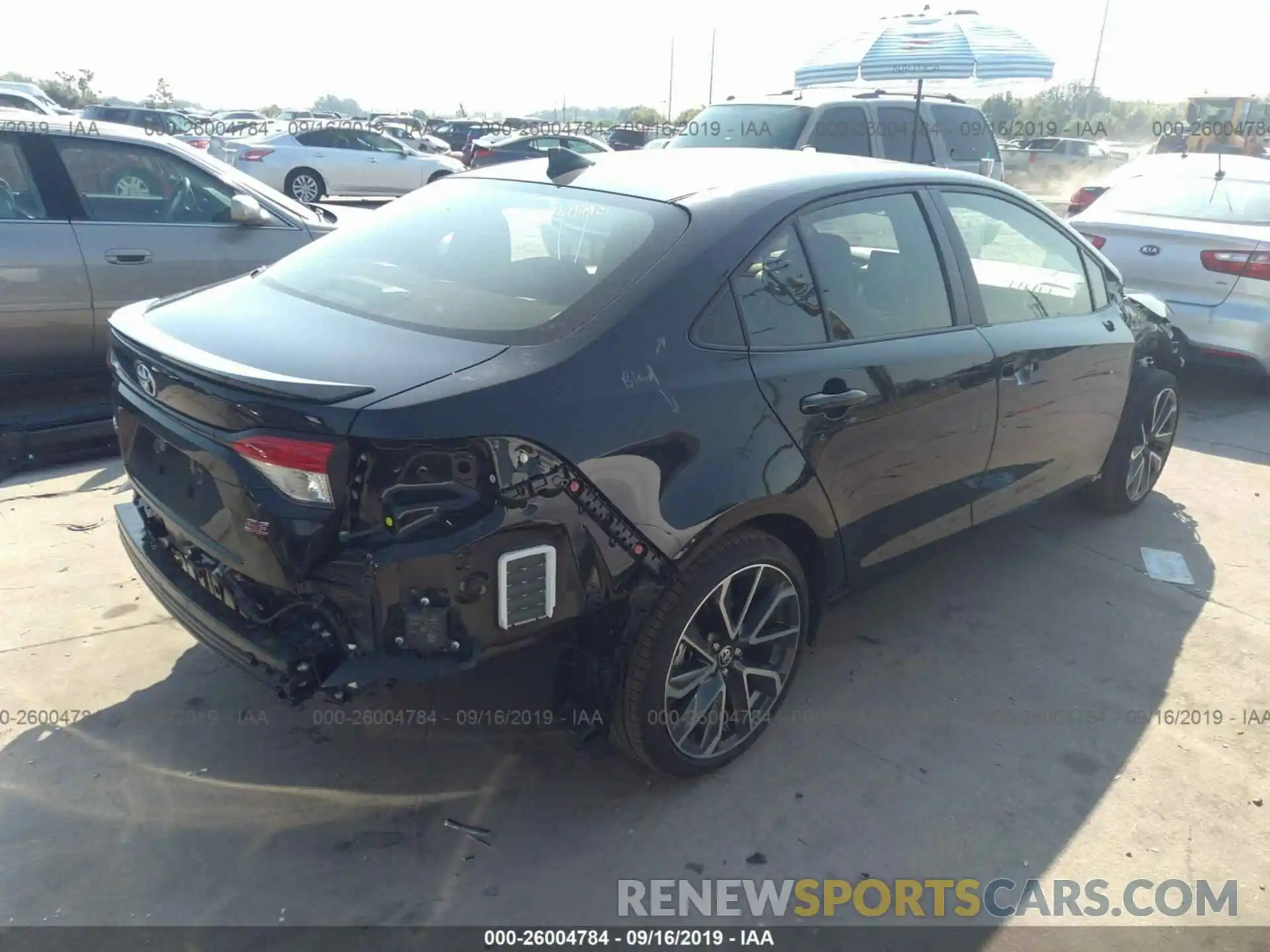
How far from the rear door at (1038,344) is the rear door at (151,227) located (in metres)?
3.99

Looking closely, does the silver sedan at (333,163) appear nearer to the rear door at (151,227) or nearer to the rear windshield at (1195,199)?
A: the rear door at (151,227)

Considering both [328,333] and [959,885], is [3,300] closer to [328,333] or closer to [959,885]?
[328,333]

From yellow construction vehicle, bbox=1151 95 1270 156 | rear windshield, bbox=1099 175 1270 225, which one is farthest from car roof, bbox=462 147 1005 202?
yellow construction vehicle, bbox=1151 95 1270 156

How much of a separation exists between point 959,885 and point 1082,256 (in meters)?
2.86

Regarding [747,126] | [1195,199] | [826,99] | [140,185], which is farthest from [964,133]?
[140,185]

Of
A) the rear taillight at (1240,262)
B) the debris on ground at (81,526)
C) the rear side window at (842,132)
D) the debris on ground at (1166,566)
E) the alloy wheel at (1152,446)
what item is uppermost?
the rear side window at (842,132)

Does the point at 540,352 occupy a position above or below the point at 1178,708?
above

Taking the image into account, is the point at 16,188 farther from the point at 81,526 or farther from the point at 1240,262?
the point at 1240,262

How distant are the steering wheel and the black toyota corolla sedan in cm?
278

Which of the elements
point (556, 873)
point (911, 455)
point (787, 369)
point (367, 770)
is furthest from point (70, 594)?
point (911, 455)

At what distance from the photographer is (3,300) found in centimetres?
494

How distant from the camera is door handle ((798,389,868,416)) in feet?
9.32

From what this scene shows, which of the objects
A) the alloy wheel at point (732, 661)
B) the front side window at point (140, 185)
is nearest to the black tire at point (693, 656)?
the alloy wheel at point (732, 661)

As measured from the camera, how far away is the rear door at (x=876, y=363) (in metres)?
2.85
